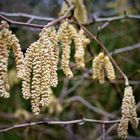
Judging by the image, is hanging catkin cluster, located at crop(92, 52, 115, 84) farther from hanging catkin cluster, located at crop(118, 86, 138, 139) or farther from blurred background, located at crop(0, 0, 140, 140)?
blurred background, located at crop(0, 0, 140, 140)

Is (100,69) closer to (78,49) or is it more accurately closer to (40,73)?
(78,49)

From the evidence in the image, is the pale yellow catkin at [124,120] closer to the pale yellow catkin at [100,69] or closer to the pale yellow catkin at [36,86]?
the pale yellow catkin at [100,69]

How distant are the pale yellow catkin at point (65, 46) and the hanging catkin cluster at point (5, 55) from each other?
126mm

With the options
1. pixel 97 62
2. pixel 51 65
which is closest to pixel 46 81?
pixel 51 65

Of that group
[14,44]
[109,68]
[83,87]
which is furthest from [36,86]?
[83,87]

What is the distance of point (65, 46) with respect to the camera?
3.82 ft

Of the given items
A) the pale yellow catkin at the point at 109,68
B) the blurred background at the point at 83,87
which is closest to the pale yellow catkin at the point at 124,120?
the pale yellow catkin at the point at 109,68

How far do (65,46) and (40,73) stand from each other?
0.60ft

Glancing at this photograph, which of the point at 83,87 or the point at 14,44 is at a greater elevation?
the point at 83,87

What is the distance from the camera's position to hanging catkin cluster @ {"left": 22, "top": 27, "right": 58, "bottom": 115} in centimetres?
99

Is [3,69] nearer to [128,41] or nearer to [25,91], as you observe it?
[25,91]

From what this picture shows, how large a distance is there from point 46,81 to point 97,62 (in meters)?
0.38

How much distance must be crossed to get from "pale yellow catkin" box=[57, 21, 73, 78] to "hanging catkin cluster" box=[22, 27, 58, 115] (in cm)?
6

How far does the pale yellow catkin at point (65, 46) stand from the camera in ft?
3.67
